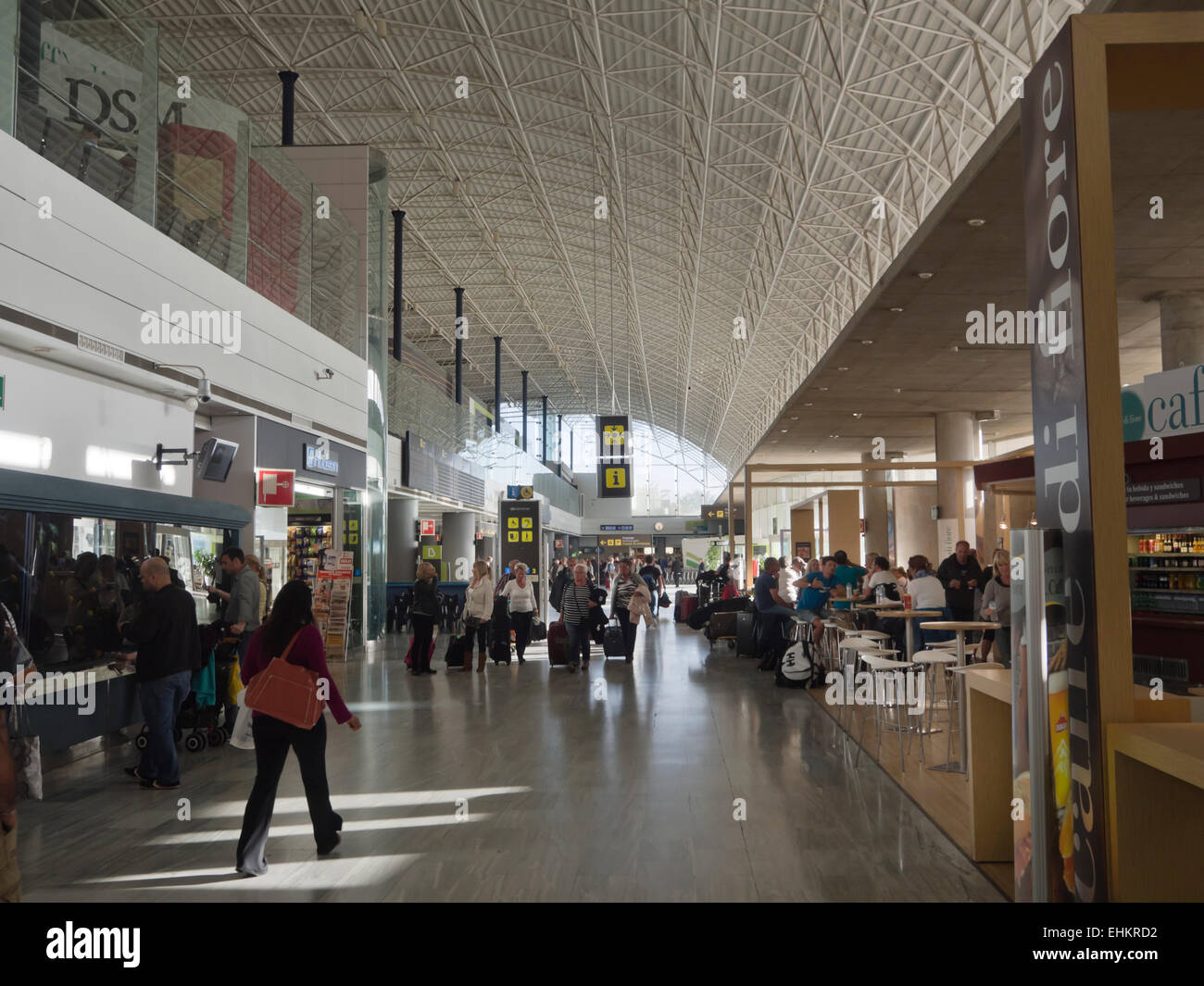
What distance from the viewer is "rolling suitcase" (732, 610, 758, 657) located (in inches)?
569

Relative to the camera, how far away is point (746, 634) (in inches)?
576

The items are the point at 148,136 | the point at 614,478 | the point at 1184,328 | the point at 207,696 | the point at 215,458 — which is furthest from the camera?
the point at 614,478

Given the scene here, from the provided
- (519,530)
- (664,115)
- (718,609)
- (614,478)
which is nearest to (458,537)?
(614,478)

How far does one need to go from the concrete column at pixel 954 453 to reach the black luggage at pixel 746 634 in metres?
5.83

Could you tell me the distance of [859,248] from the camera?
76.2 ft

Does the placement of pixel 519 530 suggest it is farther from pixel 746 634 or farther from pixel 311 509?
pixel 746 634

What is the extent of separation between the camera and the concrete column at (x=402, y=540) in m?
25.3

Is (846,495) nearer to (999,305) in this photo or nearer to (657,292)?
(657,292)

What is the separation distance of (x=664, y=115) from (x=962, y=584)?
13.1 meters

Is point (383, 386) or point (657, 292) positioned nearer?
point (383, 386)
